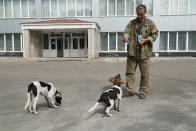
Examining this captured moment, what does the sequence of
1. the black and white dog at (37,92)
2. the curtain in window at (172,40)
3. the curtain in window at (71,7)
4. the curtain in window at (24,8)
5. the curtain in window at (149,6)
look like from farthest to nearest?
the curtain in window at (24,8), the curtain in window at (71,7), the curtain in window at (149,6), the curtain in window at (172,40), the black and white dog at (37,92)

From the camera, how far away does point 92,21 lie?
853 inches

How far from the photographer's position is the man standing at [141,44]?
173 inches

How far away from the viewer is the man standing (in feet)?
14.4

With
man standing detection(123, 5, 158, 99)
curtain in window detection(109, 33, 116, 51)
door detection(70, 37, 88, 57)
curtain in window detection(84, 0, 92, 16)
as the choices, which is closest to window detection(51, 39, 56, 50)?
door detection(70, 37, 88, 57)

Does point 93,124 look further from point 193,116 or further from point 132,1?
point 132,1

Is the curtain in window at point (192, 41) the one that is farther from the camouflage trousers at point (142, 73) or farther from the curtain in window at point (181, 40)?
the camouflage trousers at point (142, 73)

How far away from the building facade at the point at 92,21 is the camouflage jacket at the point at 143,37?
15696 mm

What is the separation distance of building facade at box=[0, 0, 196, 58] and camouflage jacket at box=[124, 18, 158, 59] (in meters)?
15.7

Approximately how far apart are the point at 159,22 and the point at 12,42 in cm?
1764

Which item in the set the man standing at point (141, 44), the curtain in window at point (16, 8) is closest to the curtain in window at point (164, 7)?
the curtain in window at point (16, 8)

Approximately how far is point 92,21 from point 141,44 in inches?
710

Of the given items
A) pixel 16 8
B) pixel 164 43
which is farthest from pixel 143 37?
pixel 16 8

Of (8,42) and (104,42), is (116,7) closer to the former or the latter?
(104,42)

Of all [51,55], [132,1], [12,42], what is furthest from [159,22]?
[12,42]
